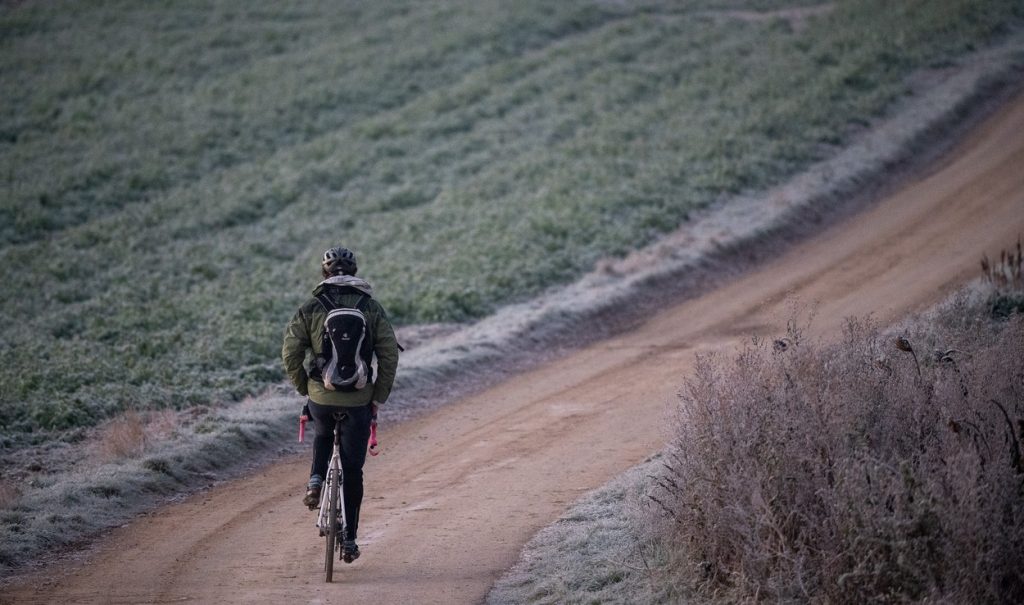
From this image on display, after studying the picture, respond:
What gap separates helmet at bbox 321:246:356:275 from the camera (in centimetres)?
918

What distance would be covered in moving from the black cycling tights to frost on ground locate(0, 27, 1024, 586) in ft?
7.44

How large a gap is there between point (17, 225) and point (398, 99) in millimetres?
14548

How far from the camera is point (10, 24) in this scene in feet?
144

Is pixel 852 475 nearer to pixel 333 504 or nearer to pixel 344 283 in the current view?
pixel 333 504

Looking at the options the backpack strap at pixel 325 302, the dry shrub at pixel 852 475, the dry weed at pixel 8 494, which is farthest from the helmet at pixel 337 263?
the dry weed at pixel 8 494

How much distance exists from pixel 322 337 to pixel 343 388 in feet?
1.55

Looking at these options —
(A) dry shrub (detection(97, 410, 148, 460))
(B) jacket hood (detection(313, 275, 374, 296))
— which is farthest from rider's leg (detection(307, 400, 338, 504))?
(A) dry shrub (detection(97, 410, 148, 460))

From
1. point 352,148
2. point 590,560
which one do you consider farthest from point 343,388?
point 352,148

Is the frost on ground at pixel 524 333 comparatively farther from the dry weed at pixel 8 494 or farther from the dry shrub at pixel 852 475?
the dry shrub at pixel 852 475

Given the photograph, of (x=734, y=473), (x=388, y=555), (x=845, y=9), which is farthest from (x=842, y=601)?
(x=845, y=9)

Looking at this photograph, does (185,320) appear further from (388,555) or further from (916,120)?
(916,120)

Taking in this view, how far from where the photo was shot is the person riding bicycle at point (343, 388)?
8.91 m

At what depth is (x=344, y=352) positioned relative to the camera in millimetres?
8750

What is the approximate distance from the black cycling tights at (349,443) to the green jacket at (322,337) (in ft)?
0.33
